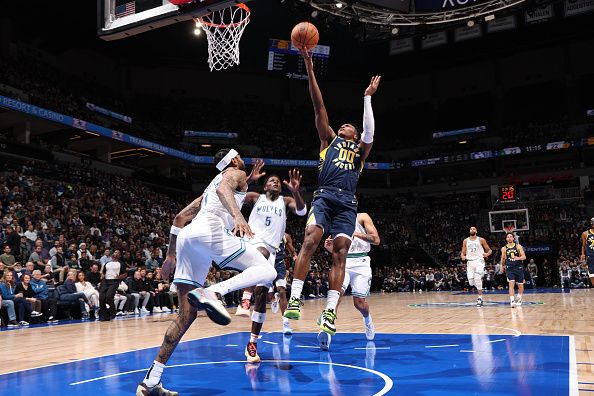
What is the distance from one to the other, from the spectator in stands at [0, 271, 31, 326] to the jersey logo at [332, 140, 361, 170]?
8.49 m

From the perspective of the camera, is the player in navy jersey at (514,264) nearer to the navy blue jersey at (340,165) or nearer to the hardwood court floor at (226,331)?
the hardwood court floor at (226,331)

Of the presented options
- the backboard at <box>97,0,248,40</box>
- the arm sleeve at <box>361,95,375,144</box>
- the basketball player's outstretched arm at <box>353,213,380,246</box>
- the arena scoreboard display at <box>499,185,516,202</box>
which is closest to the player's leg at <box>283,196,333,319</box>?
the arm sleeve at <box>361,95,375,144</box>

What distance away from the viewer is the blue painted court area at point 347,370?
4.02 m

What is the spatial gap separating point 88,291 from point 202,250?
9509mm

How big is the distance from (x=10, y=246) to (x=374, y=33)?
47.3ft

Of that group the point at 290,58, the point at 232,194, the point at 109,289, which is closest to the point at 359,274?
the point at 232,194

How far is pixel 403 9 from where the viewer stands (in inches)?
704

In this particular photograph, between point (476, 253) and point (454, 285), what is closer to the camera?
point (476, 253)

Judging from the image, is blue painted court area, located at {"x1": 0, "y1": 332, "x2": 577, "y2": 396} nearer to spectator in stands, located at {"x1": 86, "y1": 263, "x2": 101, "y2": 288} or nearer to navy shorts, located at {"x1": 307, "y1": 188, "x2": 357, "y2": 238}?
navy shorts, located at {"x1": 307, "y1": 188, "x2": 357, "y2": 238}

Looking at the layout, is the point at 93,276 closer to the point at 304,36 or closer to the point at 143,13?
the point at 143,13

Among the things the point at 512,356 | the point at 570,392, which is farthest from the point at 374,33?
the point at 570,392

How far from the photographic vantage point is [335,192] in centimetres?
528

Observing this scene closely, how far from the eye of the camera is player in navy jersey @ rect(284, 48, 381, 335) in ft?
16.5

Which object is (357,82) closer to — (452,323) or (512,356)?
(452,323)
